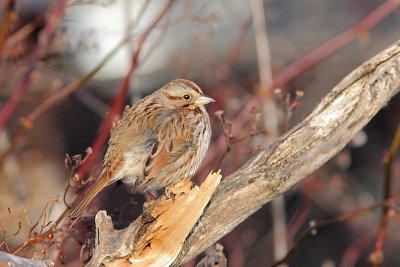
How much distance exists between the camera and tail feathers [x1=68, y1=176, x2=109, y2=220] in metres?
3.72

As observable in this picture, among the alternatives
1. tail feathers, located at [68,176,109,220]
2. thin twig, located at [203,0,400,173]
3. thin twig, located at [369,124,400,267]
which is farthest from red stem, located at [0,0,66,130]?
thin twig, located at [369,124,400,267]

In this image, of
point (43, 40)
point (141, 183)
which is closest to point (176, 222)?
point (141, 183)

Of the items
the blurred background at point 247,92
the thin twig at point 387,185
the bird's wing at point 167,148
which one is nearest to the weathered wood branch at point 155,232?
the bird's wing at point 167,148

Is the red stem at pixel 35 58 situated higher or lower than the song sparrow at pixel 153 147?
higher

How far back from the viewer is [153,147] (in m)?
4.17

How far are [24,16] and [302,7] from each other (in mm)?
3112

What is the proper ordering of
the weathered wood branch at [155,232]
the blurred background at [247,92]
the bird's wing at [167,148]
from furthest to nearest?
the blurred background at [247,92], the bird's wing at [167,148], the weathered wood branch at [155,232]

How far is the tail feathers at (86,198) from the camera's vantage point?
3723 mm

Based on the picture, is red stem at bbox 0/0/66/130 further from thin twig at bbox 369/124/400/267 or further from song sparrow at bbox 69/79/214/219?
thin twig at bbox 369/124/400/267

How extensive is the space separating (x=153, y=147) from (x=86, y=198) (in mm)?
533

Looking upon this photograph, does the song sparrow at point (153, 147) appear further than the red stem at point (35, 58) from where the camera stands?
No

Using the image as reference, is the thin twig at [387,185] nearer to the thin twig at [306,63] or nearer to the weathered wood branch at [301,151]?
the weathered wood branch at [301,151]

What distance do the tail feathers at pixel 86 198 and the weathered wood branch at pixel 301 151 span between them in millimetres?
564

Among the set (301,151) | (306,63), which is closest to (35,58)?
(301,151)
